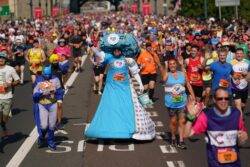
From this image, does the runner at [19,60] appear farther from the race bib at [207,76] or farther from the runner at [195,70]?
the runner at [195,70]

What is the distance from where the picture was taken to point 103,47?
12.8m

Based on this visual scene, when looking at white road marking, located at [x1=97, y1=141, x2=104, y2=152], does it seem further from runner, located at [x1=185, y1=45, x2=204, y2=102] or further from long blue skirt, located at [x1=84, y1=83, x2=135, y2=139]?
runner, located at [x1=185, y1=45, x2=204, y2=102]

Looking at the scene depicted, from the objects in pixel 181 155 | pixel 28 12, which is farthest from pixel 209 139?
pixel 28 12

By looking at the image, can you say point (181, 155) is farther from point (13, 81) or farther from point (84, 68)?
point (84, 68)

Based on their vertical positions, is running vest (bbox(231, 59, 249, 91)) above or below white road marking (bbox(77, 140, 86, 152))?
above

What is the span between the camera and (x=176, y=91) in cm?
1220

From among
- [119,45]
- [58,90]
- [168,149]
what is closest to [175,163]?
[168,149]

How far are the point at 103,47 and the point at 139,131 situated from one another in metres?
1.68

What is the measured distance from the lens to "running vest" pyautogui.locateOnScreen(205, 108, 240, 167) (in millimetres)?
7324

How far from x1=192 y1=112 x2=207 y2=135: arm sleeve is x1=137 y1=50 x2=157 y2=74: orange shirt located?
10879 mm

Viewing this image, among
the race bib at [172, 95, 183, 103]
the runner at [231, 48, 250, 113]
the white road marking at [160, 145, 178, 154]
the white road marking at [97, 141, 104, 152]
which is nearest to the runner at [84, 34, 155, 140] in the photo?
the white road marking at [97, 141, 104, 152]

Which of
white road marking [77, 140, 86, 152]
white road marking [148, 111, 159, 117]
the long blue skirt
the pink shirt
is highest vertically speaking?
the pink shirt

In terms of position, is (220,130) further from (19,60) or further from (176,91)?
(19,60)

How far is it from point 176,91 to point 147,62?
247 inches
